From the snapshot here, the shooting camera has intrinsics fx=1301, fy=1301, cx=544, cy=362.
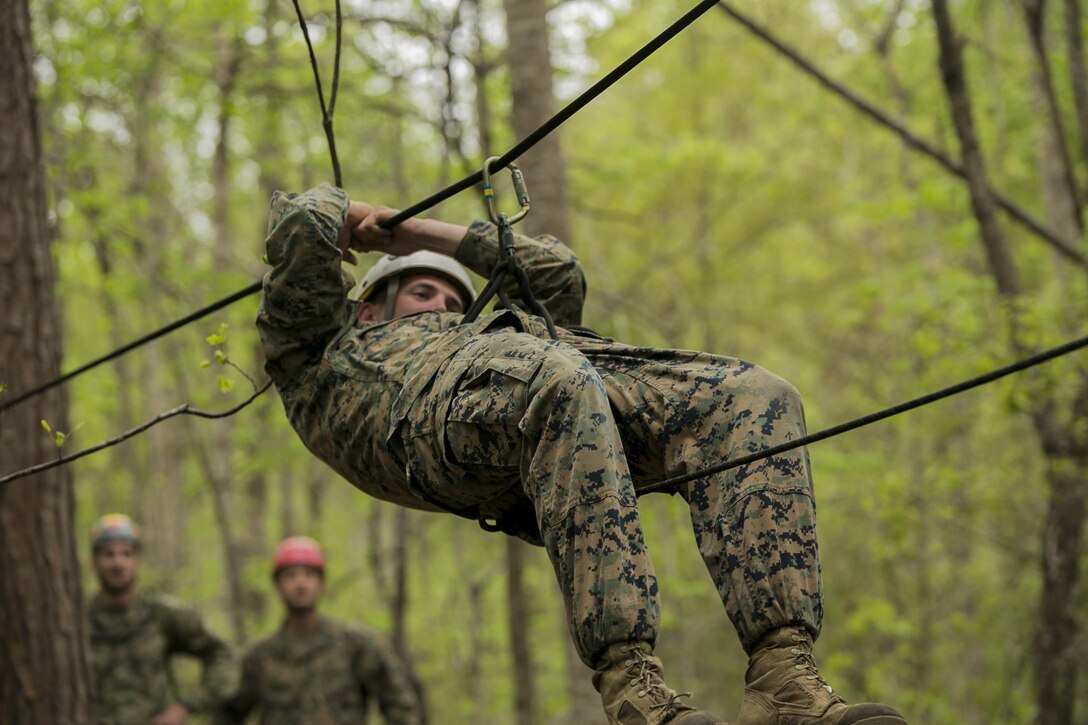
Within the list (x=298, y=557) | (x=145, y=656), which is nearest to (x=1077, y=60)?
(x=298, y=557)

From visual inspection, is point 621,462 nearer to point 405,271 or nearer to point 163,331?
point 405,271

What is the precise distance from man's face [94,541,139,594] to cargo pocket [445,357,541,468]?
194 inches

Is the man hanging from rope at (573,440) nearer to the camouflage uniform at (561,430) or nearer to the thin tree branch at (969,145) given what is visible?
the camouflage uniform at (561,430)

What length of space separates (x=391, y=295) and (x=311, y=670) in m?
3.98

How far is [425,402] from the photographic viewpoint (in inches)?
127

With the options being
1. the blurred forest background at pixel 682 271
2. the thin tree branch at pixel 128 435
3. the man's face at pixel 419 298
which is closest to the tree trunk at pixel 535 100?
the blurred forest background at pixel 682 271

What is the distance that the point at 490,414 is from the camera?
301 cm

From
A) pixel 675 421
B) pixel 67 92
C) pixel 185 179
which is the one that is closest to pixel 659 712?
pixel 675 421

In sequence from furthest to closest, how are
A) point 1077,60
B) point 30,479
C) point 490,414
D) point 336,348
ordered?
point 1077,60, point 30,479, point 336,348, point 490,414

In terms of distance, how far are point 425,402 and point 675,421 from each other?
2.02 feet

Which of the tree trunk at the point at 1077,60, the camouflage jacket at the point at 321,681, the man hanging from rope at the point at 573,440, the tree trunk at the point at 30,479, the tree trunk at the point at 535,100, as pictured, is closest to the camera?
the man hanging from rope at the point at 573,440

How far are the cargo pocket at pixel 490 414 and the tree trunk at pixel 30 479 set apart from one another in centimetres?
276

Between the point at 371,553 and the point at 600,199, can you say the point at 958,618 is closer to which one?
the point at 371,553

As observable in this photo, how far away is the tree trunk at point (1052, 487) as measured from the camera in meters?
8.53
